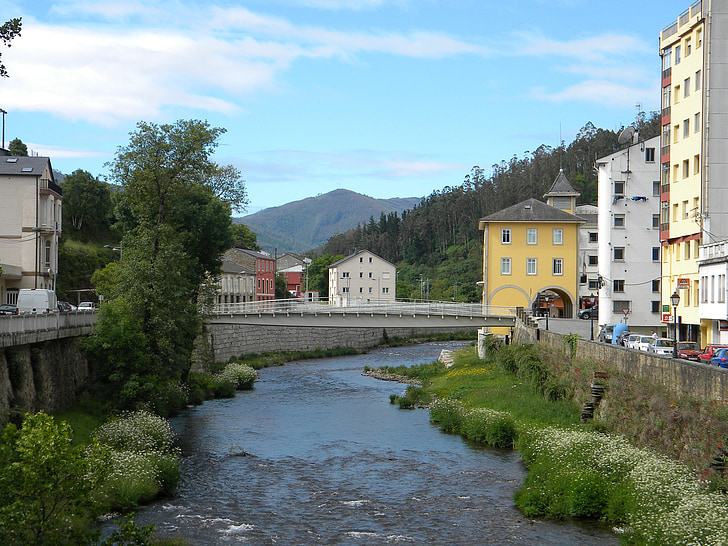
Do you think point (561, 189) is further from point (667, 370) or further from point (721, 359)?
point (667, 370)

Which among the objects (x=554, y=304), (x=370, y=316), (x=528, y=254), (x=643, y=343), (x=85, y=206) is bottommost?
(x=643, y=343)

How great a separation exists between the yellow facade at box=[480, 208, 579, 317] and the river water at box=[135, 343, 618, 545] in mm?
26656

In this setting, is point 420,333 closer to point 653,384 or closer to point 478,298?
point 478,298

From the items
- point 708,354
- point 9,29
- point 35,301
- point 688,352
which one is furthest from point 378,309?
point 9,29

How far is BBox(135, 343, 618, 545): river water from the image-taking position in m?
21.2

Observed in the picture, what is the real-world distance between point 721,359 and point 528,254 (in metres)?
36.6

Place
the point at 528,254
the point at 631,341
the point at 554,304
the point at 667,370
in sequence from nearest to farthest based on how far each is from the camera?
the point at 667,370 < the point at 631,341 < the point at 528,254 < the point at 554,304

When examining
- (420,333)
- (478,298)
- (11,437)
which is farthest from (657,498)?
(478,298)

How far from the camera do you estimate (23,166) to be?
5953 centimetres

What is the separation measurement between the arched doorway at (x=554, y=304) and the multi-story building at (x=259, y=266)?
51.2 metres

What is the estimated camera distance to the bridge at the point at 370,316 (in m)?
57.0

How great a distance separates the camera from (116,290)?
132 feet

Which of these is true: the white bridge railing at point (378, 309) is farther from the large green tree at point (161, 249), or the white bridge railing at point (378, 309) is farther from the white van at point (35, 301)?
the white van at point (35, 301)

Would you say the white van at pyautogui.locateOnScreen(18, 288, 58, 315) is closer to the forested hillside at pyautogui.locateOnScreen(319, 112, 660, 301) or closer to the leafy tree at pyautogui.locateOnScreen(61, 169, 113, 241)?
the leafy tree at pyautogui.locateOnScreen(61, 169, 113, 241)
